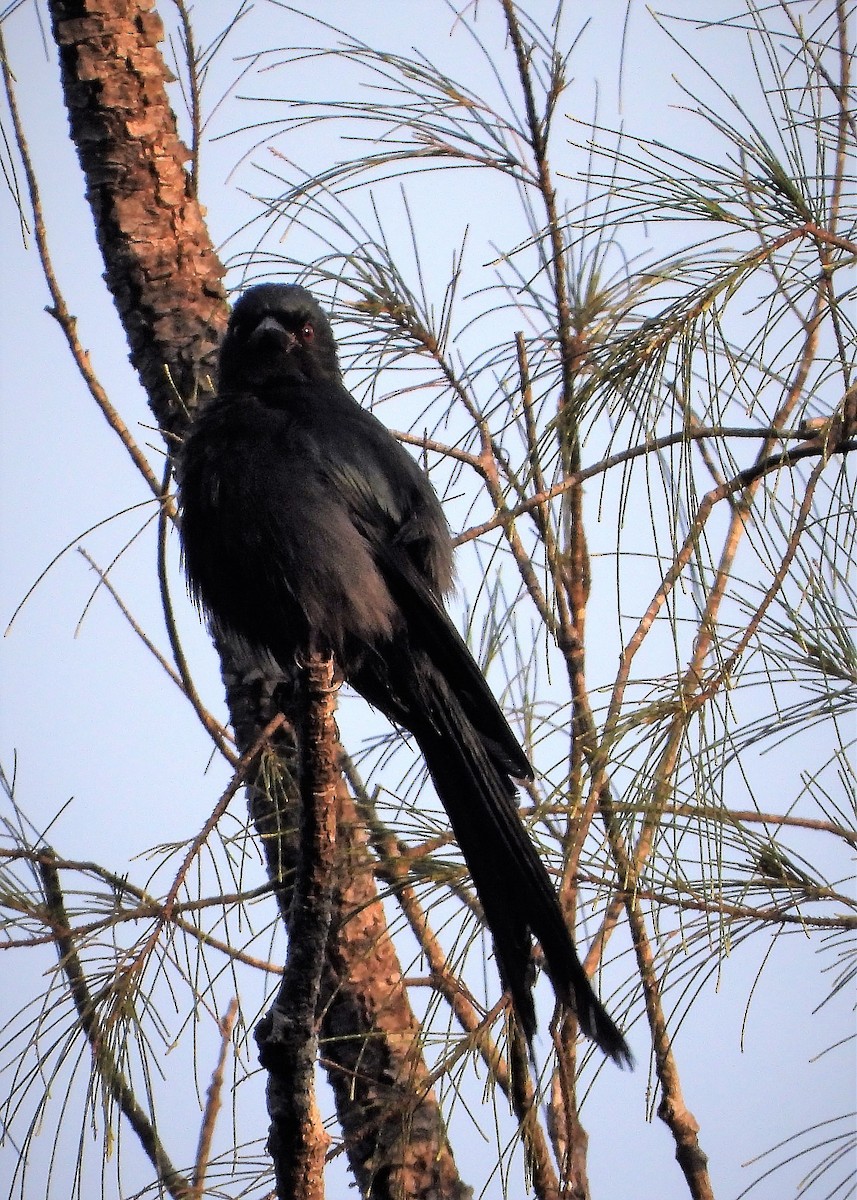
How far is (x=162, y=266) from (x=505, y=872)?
5.60ft

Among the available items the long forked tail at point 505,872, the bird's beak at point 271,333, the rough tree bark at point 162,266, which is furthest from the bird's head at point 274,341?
the long forked tail at point 505,872

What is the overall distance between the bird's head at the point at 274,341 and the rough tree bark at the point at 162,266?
115 millimetres

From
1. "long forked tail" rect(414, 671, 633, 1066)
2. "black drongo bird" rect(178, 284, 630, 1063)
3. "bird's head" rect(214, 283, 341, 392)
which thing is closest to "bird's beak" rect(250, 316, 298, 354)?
"bird's head" rect(214, 283, 341, 392)

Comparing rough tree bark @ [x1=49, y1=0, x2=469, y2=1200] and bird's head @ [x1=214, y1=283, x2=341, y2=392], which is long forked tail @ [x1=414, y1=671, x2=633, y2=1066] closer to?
rough tree bark @ [x1=49, y1=0, x2=469, y2=1200]

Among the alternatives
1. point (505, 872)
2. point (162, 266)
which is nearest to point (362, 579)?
point (505, 872)

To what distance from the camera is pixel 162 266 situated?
322cm

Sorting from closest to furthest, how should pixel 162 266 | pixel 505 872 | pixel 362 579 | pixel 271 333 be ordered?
pixel 505 872, pixel 362 579, pixel 271 333, pixel 162 266

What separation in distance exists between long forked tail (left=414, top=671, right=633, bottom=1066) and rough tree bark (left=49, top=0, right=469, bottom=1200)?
1.43 ft

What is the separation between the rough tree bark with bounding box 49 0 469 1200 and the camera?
311cm

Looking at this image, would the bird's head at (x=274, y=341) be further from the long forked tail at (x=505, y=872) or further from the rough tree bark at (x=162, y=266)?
the long forked tail at (x=505, y=872)

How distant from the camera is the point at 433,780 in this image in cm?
281

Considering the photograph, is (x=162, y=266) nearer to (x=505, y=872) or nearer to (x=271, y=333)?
(x=271, y=333)

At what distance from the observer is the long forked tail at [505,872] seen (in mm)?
2463

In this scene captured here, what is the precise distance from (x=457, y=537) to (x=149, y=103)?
1409 millimetres
